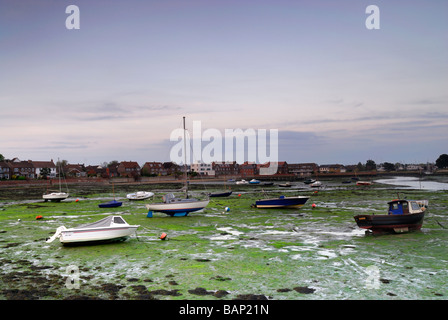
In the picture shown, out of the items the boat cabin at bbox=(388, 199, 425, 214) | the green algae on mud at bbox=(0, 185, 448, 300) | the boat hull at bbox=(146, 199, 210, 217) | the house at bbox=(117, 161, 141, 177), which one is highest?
the house at bbox=(117, 161, 141, 177)

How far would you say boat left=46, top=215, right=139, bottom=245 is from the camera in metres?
20.1

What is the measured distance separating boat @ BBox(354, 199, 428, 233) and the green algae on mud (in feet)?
2.59

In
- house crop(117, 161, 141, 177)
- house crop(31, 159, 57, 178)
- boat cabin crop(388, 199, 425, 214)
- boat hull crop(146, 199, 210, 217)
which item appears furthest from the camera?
house crop(117, 161, 141, 177)

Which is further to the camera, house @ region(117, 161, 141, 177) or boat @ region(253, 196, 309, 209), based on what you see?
house @ region(117, 161, 141, 177)

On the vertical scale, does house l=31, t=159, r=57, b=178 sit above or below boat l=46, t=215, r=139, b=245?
above

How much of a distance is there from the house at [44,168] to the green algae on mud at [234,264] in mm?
153570

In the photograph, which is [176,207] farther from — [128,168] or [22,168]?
[128,168]

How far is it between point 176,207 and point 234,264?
1878 cm

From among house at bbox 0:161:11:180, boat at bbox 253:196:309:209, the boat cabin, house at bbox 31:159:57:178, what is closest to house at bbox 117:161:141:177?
house at bbox 31:159:57:178

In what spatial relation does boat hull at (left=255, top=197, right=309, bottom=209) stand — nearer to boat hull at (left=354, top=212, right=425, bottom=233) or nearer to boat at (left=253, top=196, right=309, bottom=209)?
boat at (left=253, top=196, right=309, bottom=209)

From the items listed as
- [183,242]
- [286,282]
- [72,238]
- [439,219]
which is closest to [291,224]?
[183,242]

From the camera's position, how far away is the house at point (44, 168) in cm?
16375

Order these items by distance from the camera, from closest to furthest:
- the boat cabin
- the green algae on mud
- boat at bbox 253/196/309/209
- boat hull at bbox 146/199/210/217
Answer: the green algae on mud, the boat cabin, boat hull at bbox 146/199/210/217, boat at bbox 253/196/309/209
